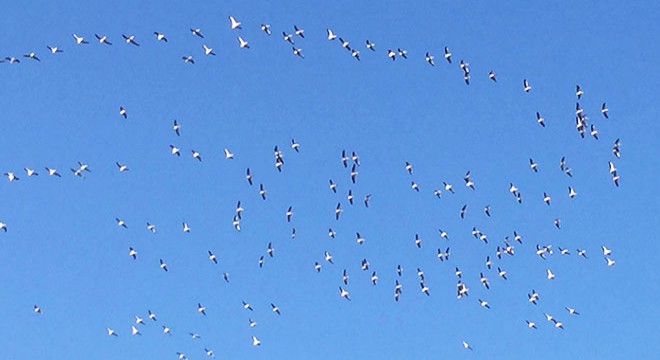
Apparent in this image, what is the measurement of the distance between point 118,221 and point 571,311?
49797mm

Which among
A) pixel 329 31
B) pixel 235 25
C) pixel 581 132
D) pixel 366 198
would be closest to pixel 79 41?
pixel 235 25

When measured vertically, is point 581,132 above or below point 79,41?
below

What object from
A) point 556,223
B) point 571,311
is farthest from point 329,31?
point 571,311

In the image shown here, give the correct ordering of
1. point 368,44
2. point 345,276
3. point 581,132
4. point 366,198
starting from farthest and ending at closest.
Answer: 1. point 345,276
2. point 366,198
3. point 368,44
4. point 581,132

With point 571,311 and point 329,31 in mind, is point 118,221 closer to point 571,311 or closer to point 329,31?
point 329,31

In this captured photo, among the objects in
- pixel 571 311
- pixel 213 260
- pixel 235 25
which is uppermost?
pixel 235 25

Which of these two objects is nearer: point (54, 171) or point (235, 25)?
point (235, 25)

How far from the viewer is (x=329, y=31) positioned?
122m

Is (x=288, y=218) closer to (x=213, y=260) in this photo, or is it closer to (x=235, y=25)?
(x=213, y=260)

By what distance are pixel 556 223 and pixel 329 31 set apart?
1224 inches

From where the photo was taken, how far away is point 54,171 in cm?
12731

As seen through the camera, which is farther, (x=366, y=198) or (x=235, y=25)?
(x=366, y=198)

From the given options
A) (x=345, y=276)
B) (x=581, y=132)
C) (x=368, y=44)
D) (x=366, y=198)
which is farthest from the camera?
(x=345, y=276)

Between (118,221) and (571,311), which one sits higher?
(118,221)
